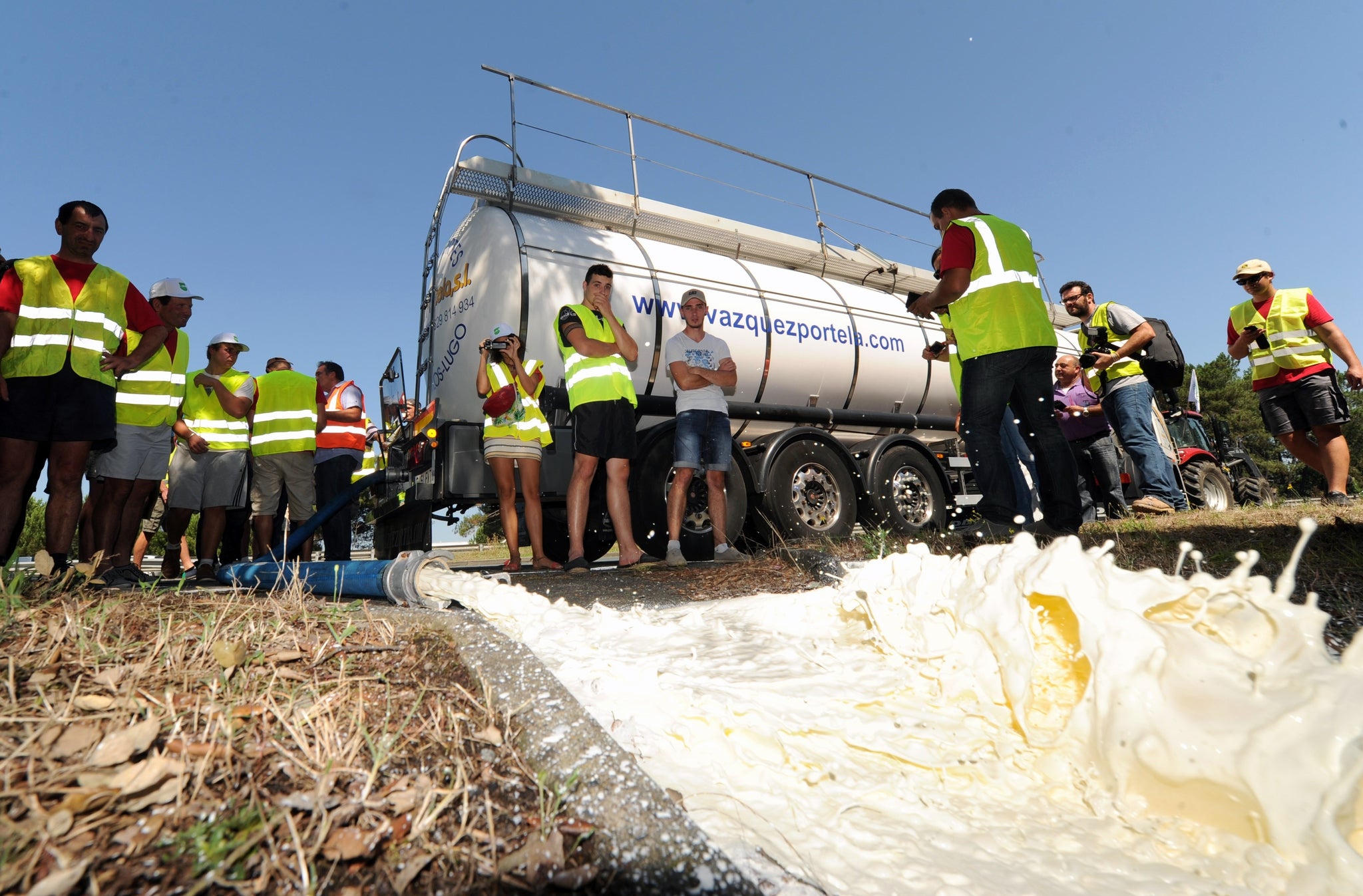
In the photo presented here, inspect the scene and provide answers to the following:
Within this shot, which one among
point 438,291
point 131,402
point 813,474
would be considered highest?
point 438,291

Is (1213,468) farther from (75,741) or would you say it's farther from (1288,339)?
(75,741)

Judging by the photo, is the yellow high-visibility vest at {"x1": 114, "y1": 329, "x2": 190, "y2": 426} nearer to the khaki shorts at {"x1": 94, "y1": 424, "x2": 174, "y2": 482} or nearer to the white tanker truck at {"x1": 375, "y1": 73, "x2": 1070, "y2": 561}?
the khaki shorts at {"x1": 94, "y1": 424, "x2": 174, "y2": 482}

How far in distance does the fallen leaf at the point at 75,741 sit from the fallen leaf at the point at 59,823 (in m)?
0.20

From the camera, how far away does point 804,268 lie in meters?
7.60

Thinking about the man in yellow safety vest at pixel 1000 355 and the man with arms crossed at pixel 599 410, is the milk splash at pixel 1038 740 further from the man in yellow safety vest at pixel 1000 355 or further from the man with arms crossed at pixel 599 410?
the man with arms crossed at pixel 599 410

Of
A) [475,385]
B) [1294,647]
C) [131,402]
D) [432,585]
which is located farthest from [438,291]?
[1294,647]

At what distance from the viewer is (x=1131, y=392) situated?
5.58 metres

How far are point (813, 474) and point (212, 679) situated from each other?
16.7 ft

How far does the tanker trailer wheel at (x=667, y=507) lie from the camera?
5.08 metres

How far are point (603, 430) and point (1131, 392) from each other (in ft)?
13.9

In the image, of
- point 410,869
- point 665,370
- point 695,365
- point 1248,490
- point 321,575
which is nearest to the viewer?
point 410,869

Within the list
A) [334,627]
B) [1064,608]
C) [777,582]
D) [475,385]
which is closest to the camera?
[1064,608]

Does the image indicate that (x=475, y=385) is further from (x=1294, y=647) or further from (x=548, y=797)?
(x=1294, y=647)

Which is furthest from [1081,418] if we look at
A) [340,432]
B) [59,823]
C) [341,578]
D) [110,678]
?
[59,823]
